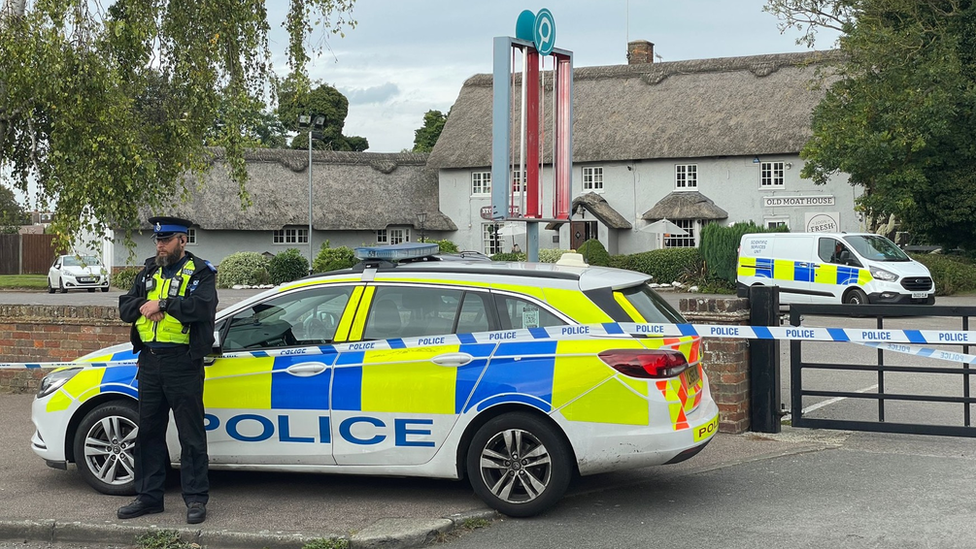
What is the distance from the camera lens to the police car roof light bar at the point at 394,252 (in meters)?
8.91

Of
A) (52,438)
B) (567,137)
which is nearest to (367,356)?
(52,438)

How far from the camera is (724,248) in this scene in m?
35.9

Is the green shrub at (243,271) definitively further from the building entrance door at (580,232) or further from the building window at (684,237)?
the building window at (684,237)

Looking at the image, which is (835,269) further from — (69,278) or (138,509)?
(69,278)

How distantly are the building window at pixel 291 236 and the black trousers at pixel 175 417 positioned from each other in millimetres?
45088

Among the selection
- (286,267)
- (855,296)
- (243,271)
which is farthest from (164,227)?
(243,271)

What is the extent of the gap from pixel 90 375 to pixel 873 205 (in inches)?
1192

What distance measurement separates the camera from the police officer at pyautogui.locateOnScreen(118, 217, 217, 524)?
6.57 m

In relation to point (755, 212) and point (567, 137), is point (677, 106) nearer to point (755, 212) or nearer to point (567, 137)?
point (755, 212)

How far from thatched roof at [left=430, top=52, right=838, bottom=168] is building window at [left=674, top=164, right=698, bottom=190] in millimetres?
673

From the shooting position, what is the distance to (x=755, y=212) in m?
42.9

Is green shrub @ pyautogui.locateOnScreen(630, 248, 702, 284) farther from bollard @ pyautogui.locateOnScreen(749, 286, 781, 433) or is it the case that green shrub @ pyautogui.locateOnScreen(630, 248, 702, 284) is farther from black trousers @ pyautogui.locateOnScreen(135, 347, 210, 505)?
black trousers @ pyautogui.locateOnScreen(135, 347, 210, 505)

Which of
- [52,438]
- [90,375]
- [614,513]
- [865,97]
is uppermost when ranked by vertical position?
[865,97]

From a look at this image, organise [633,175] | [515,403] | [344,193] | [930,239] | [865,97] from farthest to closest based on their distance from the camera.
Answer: [344,193] → [633,175] → [930,239] → [865,97] → [515,403]
